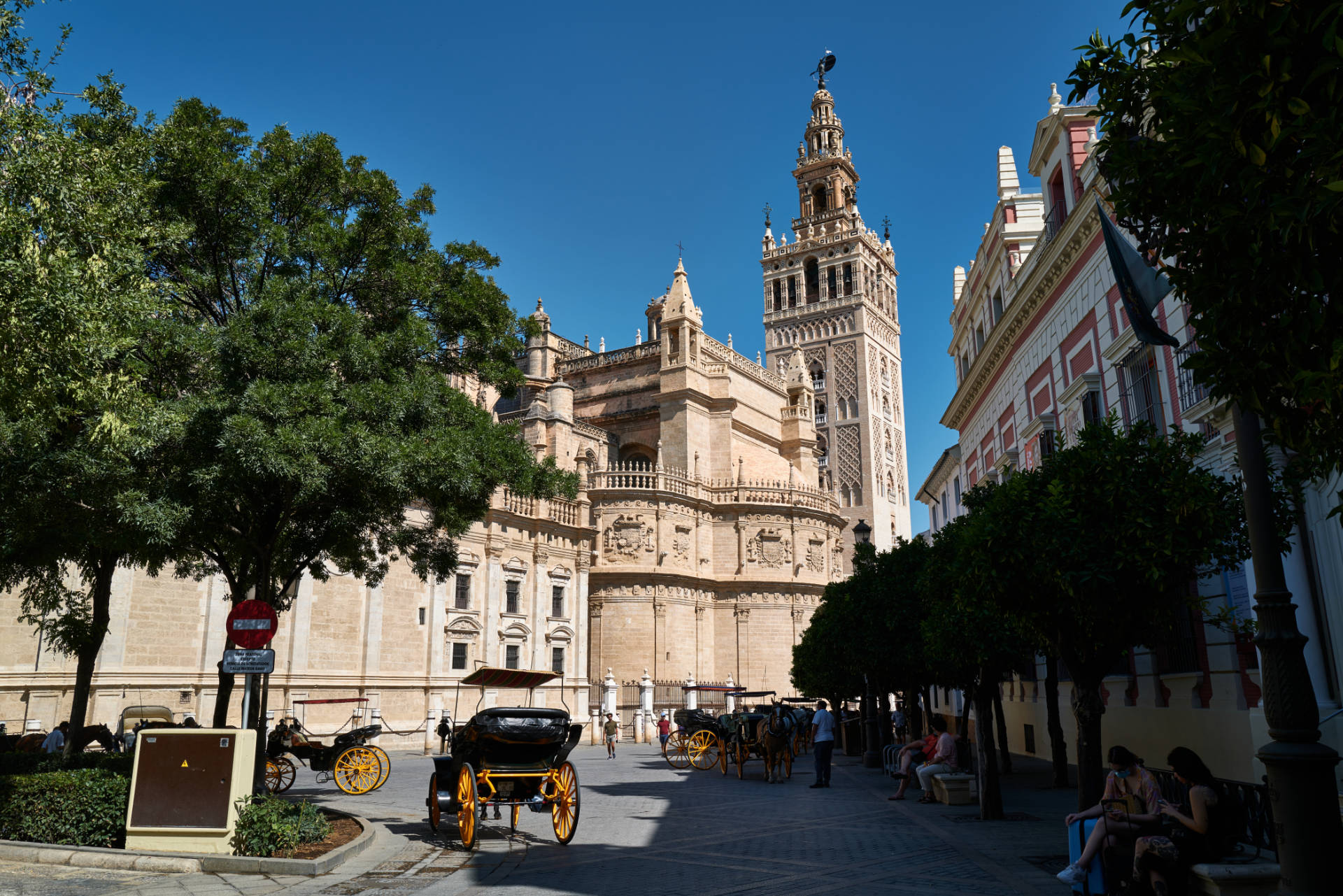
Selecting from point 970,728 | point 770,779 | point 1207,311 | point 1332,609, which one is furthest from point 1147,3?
point 970,728

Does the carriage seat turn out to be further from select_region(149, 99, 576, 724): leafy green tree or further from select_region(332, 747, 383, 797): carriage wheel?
select_region(332, 747, 383, 797): carriage wheel

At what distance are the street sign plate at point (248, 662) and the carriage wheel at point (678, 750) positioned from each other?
16251 millimetres

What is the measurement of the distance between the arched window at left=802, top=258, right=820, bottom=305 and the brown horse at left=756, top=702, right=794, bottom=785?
59.3 m

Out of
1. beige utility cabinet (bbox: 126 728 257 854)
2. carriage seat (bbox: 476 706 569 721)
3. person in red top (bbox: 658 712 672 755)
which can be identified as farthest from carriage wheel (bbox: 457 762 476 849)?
person in red top (bbox: 658 712 672 755)

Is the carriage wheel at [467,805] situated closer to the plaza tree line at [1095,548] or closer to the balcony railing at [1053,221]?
the plaza tree line at [1095,548]

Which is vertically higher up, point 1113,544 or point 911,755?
point 1113,544

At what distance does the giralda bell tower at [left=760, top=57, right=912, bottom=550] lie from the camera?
70.6 meters

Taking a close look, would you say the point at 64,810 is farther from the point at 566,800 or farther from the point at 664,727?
the point at 664,727

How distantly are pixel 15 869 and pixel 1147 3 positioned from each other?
39.2 ft

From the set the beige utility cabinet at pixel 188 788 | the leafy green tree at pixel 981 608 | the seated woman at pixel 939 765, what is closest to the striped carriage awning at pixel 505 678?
the beige utility cabinet at pixel 188 788

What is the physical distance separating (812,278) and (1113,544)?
234ft

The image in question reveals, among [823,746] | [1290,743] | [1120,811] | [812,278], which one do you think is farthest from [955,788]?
[812,278]

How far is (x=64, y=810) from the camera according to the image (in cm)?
982

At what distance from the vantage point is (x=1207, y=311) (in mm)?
5008
